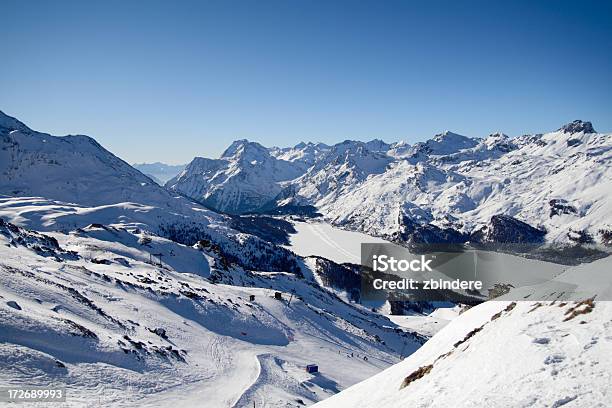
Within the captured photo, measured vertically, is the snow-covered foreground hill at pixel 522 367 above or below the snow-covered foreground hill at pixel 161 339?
above

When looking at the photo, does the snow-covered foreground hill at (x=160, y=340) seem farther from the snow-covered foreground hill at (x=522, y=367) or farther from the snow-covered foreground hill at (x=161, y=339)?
the snow-covered foreground hill at (x=522, y=367)

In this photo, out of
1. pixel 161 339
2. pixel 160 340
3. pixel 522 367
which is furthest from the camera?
pixel 161 339

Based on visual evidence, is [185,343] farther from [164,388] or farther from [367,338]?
[367,338]

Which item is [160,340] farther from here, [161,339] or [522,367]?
[522,367]

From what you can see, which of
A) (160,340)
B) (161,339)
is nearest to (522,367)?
(160,340)

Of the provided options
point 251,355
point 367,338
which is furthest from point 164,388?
point 367,338

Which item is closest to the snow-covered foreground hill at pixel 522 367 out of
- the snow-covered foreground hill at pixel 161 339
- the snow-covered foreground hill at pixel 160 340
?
the snow-covered foreground hill at pixel 161 339
